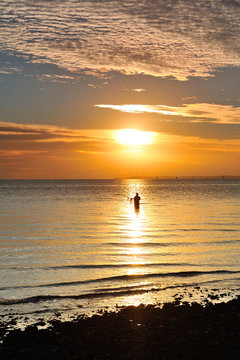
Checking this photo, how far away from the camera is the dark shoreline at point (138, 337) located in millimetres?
11308

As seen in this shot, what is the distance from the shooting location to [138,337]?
12602 millimetres

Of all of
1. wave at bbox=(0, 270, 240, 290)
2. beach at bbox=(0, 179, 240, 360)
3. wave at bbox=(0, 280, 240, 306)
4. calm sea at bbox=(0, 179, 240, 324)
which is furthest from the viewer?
wave at bbox=(0, 270, 240, 290)

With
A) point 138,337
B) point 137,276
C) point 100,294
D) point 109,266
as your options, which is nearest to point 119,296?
point 100,294

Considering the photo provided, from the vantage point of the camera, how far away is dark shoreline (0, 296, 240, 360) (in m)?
11.3

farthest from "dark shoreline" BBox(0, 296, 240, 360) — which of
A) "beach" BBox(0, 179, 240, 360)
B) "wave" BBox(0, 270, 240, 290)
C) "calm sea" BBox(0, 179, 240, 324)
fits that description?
"wave" BBox(0, 270, 240, 290)

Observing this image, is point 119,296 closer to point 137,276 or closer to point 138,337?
point 137,276

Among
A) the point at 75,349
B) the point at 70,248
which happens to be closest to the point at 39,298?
the point at 75,349

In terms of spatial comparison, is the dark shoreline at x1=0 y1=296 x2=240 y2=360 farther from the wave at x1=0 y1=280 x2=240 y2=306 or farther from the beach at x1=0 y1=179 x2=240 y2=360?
the wave at x1=0 y1=280 x2=240 y2=306

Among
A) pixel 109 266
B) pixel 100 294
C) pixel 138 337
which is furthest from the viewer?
pixel 109 266

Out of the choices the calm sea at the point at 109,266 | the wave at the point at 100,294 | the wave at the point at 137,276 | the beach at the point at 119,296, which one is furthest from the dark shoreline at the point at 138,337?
the wave at the point at 137,276

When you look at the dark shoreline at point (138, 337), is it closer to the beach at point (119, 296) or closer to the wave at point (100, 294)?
the beach at point (119, 296)

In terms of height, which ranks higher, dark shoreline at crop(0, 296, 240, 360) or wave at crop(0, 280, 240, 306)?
dark shoreline at crop(0, 296, 240, 360)

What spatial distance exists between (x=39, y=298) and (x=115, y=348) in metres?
7.68

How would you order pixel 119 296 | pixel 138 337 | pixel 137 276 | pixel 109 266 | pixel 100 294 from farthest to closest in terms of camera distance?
pixel 109 266, pixel 137 276, pixel 100 294, pixel 119 296, pixel 138 337
